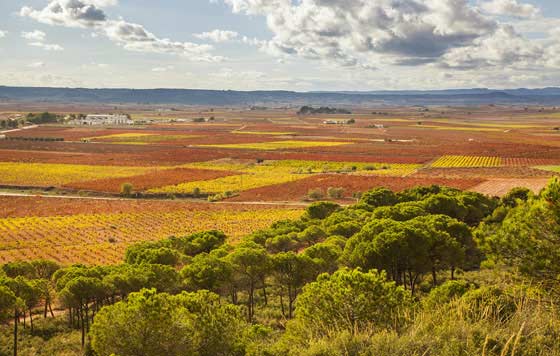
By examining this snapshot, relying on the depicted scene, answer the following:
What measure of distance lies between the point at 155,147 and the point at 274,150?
4061 centimetres

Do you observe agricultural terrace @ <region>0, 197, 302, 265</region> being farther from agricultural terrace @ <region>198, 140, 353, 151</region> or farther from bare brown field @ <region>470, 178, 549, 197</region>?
agricultural terrace @ <region>198, 140, 353, 151</region>

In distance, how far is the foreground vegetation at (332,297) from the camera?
1036 centimetres

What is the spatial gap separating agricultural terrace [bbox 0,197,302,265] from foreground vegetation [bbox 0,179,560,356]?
52.2 ft

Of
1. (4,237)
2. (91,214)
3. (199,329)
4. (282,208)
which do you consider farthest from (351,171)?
(199,329)

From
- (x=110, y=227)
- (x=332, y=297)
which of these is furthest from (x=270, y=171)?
(x=332, y=297)

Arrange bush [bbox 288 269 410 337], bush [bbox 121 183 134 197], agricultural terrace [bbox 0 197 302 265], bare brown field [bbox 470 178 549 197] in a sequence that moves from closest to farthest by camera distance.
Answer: bush [bbox 288 269 410 337] → agricultural terrace [bbox 0 197 302 265] → bare brown field [bbox 470 178 549 197] → bush [bbox 121 183 134 197]

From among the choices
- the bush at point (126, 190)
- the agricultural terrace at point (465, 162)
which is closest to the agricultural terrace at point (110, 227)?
the bush at point (126, 190)

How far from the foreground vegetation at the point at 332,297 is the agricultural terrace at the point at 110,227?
52.2 feet

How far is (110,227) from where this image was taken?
201 ft

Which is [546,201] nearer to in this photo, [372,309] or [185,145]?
[372,309]

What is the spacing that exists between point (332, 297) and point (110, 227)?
52100 mm

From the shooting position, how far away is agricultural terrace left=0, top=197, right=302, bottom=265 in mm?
48188

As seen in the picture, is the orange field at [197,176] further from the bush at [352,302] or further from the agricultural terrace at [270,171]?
the bush at [352,302]

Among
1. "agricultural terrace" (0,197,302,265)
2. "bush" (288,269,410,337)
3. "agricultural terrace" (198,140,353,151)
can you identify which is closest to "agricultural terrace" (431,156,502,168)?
"agricultural terrace" (198,140,353,151)
